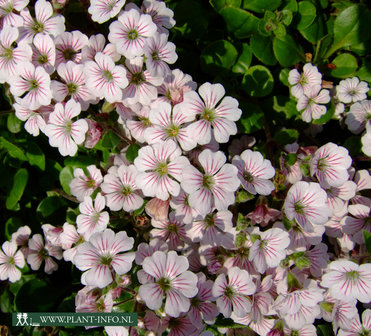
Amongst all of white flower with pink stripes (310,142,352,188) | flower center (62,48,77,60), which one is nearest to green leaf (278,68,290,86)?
white flower with pink stripes (310,142,352,188)

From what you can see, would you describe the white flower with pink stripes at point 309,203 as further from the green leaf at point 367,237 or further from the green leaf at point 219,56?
the green leaf at point 219,56

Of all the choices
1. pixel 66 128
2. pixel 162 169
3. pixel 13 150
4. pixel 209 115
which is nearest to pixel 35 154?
pixel 13 150

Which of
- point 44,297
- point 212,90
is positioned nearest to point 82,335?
point 44,297

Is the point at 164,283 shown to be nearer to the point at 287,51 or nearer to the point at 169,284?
the point at 169,284

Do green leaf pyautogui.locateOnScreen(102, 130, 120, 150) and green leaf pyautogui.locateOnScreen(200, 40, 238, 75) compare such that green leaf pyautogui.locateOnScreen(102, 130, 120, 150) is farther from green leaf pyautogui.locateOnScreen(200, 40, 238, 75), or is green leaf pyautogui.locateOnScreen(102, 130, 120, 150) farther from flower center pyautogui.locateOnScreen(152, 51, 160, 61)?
green leaf pyautogui.locateOnScreen(200, 40, 238, 75)

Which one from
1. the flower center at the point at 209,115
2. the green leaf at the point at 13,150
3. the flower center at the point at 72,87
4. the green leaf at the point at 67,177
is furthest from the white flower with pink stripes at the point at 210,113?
the green leaf at the point at 13,150
